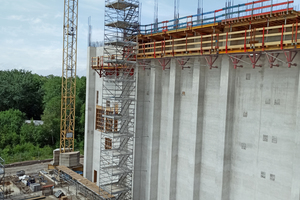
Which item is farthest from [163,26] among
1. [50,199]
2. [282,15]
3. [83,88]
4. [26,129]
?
[83,88]

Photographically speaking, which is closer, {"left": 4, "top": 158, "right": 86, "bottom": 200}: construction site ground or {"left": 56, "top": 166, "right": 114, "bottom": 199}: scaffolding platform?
{"left": 56, "top": 166, "right": 114, "bottom": 199}: scaffolding platform

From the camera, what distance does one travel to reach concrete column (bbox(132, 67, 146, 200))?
22.3 metres

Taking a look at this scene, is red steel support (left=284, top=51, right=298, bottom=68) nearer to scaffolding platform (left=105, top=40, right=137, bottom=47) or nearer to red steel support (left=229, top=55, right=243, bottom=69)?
red steel support (left=229, top=55, right=243, bottom=69)

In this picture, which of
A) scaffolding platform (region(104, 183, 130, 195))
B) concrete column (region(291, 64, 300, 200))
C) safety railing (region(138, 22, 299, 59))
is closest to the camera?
safety railing (region(138, 22, 299, 59))

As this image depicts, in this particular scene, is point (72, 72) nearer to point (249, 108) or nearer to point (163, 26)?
point (163, 26)

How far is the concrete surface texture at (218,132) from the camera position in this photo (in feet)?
46.4

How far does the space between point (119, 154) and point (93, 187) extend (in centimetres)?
505

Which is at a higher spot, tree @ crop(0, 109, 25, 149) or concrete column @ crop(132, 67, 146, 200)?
concrete column @ crop(132, 67, 146, 200)

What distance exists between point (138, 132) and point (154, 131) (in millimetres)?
1765

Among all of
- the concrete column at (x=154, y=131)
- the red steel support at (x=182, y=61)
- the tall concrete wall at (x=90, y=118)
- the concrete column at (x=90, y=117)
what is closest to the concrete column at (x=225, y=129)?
the red steel support at (x=182, y=61)

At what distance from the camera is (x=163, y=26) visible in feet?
72.4

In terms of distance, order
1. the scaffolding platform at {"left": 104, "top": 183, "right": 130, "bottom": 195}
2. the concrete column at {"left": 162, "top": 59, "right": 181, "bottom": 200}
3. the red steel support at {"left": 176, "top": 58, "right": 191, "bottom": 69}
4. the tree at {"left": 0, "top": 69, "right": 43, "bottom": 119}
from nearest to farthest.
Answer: the red steel support at {"left": 176, "top": 58, "right": 191, "bottom": 69} < the concrete column at {"left": 162, "top": 59, "right": 181, "bottom": 200} < the scaffolding platform at {"left": 104, "top": 183, "right": 130, "bottom": 195} < the tree at {"left": 0, "top": 69, "right": 43, "bottom": 119}

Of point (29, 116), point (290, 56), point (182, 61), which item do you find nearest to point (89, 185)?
point (182, 61)

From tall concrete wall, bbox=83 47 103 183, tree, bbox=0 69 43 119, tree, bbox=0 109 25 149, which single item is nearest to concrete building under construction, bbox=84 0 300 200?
tall concrete wall, bbox=83 47 103 183
